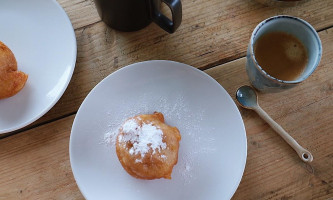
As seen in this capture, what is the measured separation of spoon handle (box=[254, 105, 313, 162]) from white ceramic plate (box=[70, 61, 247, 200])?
107mm

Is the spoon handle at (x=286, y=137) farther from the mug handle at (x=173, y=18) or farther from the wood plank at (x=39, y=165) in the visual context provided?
the wood plank at (x=39, y=165)

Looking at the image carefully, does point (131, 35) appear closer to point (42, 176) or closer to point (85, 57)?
point (85, 57)

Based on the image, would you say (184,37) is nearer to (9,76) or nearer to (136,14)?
(136,14)

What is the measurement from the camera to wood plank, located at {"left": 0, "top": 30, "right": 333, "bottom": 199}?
0.95 m

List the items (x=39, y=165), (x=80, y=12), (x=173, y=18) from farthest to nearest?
(x=80, y=12) → (x=39, y=165) → (x=173, y=18)

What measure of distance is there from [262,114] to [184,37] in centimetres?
34

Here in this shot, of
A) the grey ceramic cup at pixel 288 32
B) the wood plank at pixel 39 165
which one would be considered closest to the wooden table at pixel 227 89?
the wood plank at pixel 39 165

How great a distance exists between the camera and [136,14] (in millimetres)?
938

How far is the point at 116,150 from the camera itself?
90 centimetres

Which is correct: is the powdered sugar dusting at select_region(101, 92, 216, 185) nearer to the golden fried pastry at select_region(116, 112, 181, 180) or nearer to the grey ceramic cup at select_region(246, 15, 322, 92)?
the golden fried pastry at select_region(116, 112, 181, 180)

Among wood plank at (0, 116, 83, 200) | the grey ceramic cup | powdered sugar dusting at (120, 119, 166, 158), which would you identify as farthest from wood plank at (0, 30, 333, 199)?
powdered sugar dusting at (120, 119, 166, 158)

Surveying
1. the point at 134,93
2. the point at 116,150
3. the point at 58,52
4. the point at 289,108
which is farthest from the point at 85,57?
the point at 289,108

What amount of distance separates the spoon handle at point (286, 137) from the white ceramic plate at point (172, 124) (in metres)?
0.11

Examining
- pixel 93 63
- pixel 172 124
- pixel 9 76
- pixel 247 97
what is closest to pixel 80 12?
pixel 93 63
